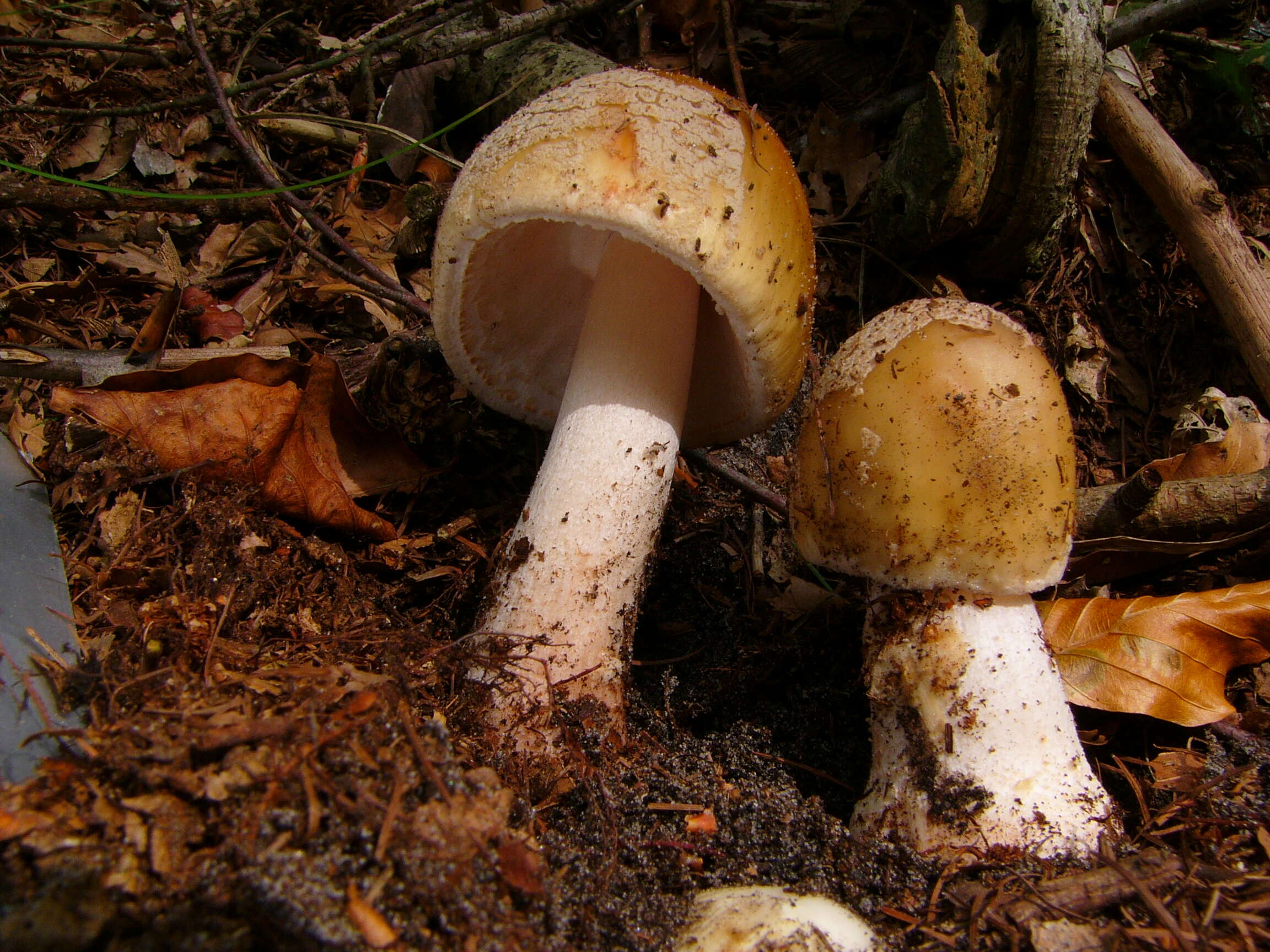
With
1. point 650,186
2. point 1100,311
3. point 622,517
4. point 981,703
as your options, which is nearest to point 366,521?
point 622,517

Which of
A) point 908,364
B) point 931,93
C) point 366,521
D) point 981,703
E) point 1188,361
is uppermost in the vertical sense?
point 931,93

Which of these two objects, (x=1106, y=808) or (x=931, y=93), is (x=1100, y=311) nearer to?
(x=931, y=93)

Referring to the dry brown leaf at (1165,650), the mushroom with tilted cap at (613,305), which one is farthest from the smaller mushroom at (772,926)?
the dry brown leaf at (1165,650)

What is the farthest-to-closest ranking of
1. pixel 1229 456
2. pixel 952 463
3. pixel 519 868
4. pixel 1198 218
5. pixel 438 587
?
pixel 1198 218 → pixel 1229 456 → pixel 438 587 → pixel 952 463 → pixel 519 868

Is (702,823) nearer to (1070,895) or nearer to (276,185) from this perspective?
(1070,895)

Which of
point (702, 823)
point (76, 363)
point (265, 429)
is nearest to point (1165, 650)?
point (702, 823)

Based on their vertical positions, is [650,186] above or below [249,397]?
above

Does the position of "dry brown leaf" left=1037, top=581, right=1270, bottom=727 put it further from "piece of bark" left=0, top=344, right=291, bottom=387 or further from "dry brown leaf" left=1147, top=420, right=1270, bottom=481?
"piece of bark" left=0, top=344, right=291, bottom=387
